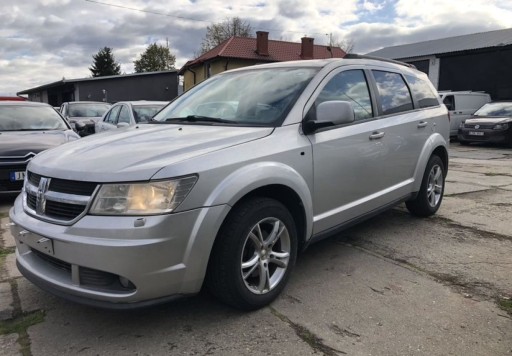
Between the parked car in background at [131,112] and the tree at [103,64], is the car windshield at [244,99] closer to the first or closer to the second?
the parked car in background at [131,112]

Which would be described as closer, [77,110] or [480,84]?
[77,110]

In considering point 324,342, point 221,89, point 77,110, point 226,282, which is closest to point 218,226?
point 226,282

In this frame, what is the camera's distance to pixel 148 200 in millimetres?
2619

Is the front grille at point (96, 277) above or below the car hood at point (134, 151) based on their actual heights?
below

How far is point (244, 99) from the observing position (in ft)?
12.7

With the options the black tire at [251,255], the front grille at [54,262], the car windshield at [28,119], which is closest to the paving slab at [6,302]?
the front grille at [54,262]

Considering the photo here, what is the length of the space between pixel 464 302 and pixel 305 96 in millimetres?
1916

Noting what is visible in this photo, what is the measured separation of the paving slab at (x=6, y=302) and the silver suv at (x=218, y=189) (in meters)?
0.42

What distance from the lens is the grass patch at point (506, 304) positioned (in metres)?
3.20

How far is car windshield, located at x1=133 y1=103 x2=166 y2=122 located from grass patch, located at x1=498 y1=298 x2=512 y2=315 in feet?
23.5

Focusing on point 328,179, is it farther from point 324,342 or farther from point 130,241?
point 130,241

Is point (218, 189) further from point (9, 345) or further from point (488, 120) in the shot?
point (488, 120)

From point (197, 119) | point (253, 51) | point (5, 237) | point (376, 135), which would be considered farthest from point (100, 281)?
point (253, 51)

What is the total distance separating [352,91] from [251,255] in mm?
1893
